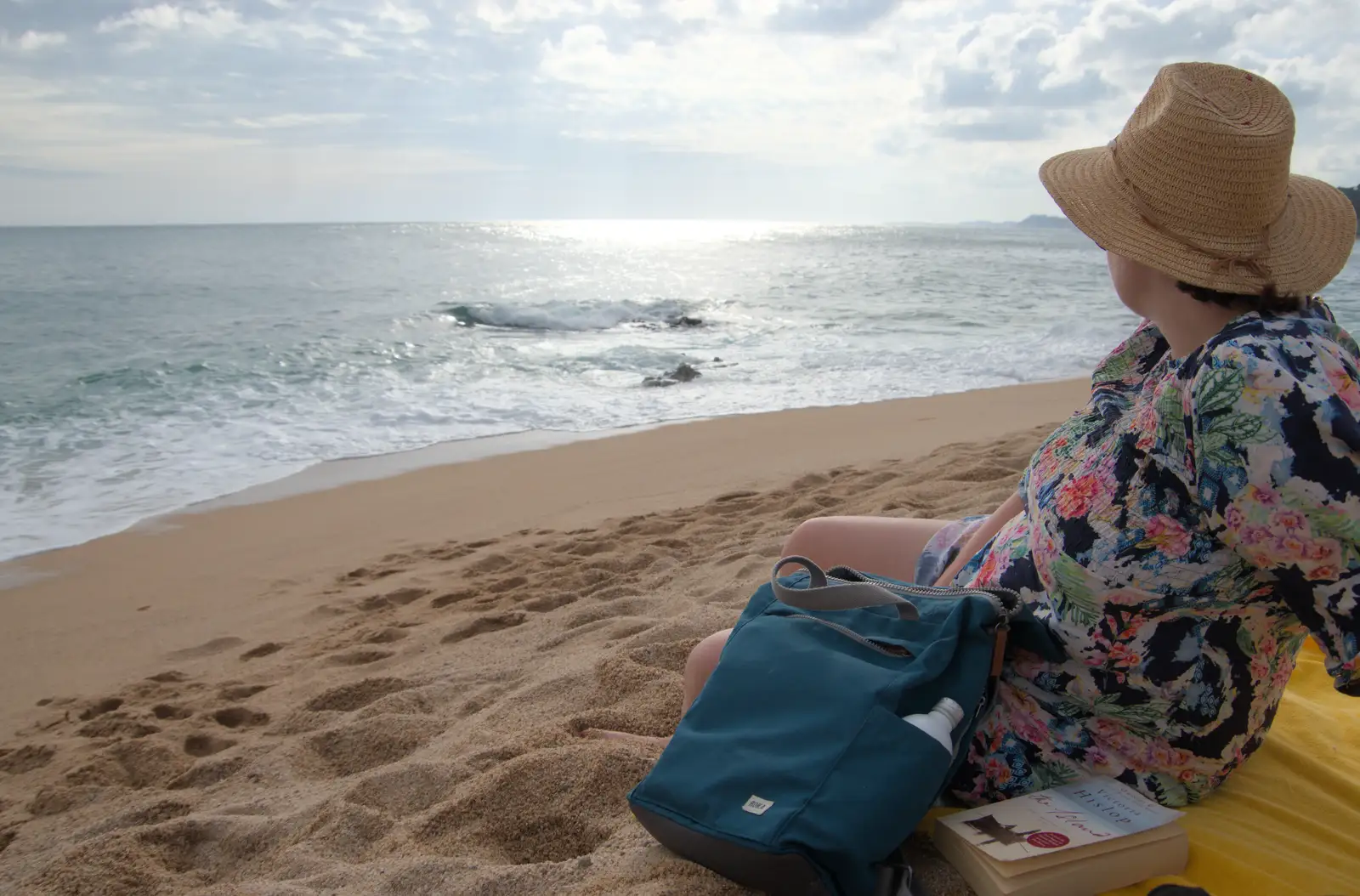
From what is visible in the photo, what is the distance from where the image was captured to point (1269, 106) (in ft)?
5.55

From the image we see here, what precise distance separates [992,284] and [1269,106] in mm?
23710

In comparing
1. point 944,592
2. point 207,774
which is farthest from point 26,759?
point 944,592

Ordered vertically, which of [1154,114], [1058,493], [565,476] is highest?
[1154,114]

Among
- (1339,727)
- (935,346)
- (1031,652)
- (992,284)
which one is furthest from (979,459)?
(992,284)

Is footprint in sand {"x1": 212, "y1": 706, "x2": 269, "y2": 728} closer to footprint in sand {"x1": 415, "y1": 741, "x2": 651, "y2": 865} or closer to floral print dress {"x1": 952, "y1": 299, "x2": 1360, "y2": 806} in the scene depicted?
footprint in sand {"x1": 415, "y1": 741, "x2": 651, "y2": 865}

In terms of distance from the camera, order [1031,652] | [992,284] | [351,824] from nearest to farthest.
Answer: [1031,652] → [351,824] → [992,284]

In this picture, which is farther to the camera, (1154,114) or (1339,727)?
(1339,727)

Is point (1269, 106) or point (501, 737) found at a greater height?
point (1269, 106)

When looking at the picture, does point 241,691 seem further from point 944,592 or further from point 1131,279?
point 1131,279

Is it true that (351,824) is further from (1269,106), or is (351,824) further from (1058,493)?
Result: (1269,106)

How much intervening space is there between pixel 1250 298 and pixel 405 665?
294cm

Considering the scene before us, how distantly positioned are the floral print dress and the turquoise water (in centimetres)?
532

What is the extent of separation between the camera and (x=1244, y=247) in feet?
5.37

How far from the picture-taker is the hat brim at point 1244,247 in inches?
63.3
